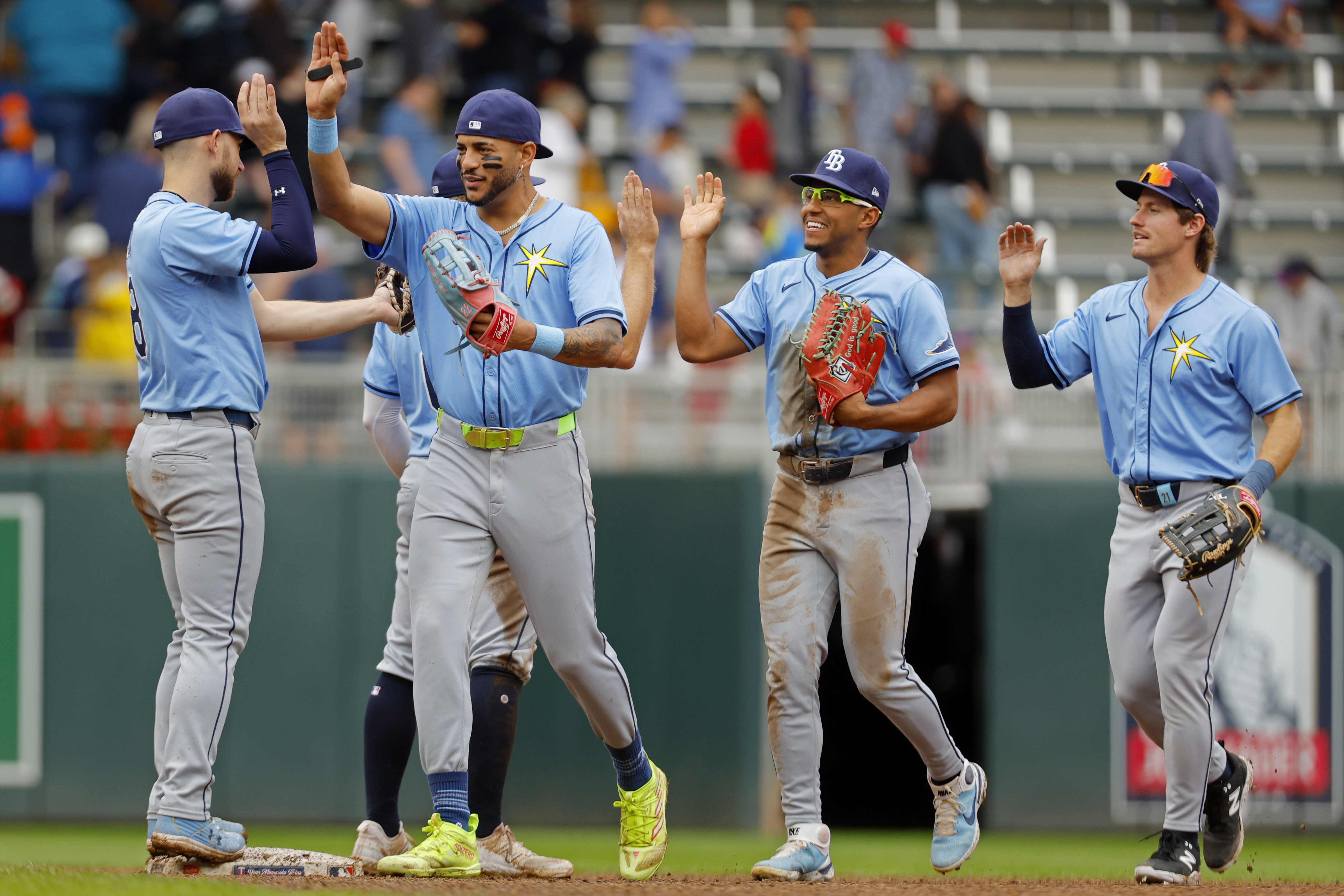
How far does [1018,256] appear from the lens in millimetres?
5977

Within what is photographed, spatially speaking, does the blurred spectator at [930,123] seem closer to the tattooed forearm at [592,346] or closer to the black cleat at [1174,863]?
the black cleat at [1174,863]

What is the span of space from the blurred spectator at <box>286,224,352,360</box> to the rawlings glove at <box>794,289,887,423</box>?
216 inches

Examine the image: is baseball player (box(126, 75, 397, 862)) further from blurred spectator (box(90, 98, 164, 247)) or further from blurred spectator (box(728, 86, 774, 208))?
blurred spectator (box(728, 86, 774, 208))

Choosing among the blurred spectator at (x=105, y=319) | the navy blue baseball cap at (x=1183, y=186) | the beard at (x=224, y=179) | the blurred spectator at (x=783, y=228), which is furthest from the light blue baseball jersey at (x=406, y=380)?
the blurred spectator at (x=783, y=228)

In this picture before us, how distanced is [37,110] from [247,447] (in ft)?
30.7

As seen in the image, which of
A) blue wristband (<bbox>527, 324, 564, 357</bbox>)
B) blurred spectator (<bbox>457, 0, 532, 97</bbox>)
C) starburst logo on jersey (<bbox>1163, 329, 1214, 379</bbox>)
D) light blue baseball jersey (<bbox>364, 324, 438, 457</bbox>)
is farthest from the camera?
blurred spectator (<bbox>457, 0, 532, 97</bbox>)

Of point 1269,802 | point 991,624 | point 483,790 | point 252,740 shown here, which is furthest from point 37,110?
point 1269,802

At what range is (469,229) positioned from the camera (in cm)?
556

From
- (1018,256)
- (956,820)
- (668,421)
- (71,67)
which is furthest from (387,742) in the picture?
(71,67)

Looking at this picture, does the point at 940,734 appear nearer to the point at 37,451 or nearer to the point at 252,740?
the point at 252,740

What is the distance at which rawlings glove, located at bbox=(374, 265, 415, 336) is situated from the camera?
573 centimetres

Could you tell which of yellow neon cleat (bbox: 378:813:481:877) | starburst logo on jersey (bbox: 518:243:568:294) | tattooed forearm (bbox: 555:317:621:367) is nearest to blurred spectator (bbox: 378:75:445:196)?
starburst logo on jersey (bbox: 518:243:568:294)

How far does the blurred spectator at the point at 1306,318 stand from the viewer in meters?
12.1

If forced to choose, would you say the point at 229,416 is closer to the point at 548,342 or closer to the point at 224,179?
the point at 224,179
